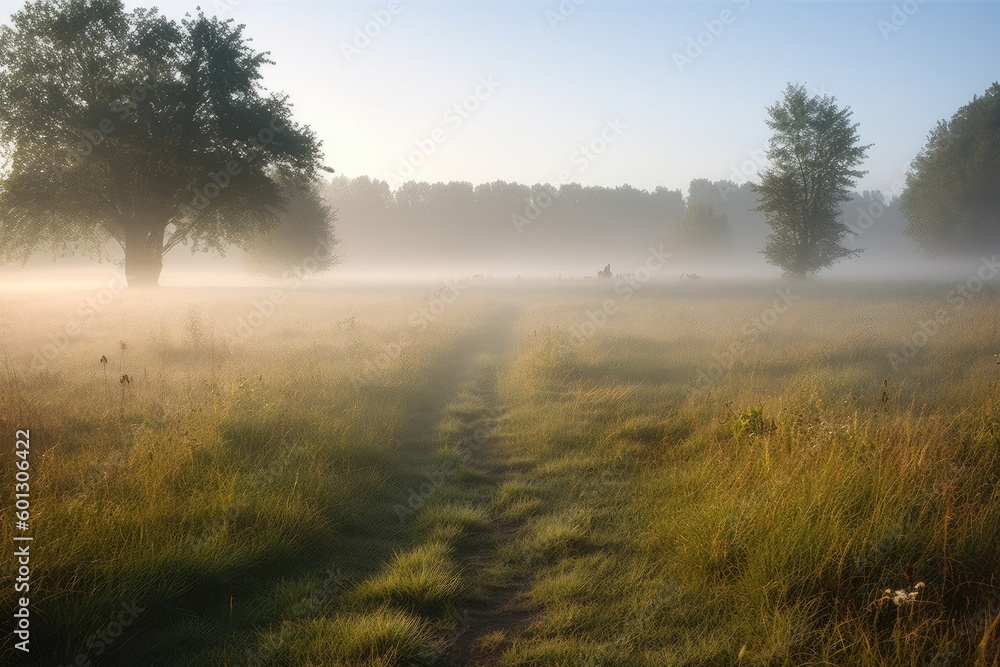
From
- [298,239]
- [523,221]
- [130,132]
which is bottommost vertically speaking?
[298,239]

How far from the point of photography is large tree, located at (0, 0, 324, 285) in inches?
819

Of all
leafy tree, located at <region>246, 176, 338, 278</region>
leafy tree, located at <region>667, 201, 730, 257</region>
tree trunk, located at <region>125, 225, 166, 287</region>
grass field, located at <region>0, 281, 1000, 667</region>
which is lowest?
grass field, located at <region>0, 281, 1000, 667</region>

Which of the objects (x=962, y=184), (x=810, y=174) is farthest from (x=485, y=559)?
(x=962, y=184)

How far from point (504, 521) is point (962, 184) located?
52.9 meters

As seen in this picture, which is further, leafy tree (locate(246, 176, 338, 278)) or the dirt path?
leafy tree (locate(246, 176, 338, 278))

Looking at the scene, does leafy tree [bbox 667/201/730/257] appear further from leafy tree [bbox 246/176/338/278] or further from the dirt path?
the dirt path

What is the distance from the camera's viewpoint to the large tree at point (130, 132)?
68.3ft

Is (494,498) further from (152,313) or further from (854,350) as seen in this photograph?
(152,313)

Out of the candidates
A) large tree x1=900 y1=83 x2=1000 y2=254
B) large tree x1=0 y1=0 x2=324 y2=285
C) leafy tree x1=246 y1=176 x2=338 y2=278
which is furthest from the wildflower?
large tree x1=900 y1=83 x2=1000 y2=254

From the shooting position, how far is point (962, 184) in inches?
1645

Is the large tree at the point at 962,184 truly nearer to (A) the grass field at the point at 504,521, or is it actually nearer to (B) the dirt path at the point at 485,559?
(A) the grass field at the point at 504,521

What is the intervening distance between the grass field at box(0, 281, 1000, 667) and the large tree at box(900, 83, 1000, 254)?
137ft

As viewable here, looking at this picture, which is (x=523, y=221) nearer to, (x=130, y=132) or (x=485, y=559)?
(x=130, y=132)

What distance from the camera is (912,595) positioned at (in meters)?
3.14
